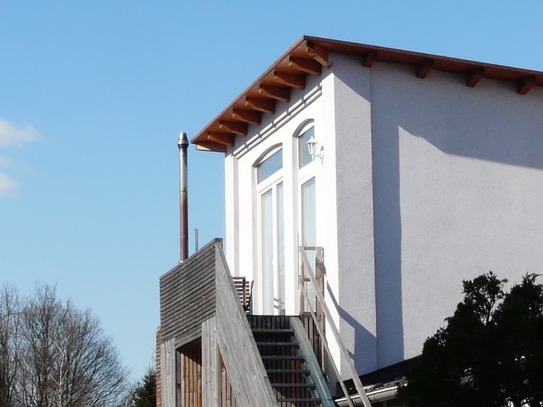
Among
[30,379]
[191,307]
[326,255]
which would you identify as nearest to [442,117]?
[326,255]

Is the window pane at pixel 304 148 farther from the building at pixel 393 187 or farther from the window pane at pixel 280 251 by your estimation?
the window pane at pixel 280 251

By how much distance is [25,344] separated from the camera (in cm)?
4628

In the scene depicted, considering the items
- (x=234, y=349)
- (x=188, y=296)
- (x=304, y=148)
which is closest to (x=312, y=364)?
(x=234, y=349)

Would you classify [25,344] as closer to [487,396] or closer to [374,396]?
[374,396]

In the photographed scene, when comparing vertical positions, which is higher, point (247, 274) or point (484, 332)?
point (247, 274)

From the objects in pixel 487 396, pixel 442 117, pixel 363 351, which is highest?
pixel 442 117

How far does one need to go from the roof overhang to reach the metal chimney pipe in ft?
A: 11.6

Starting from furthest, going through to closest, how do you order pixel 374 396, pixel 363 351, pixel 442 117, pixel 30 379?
pixel 30 379 < pixel 442 117 < pixel 363 351 < pixel 374 396

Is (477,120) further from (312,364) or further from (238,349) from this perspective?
(238,349)

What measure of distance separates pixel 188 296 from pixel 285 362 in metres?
2.51

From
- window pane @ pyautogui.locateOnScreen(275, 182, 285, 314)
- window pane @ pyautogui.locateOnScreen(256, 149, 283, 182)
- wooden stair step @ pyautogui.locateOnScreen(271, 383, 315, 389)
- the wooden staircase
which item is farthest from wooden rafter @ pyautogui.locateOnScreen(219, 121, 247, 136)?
wooden stair step @ pyautogui.locateOnScreen(271, 383, 315, 389)

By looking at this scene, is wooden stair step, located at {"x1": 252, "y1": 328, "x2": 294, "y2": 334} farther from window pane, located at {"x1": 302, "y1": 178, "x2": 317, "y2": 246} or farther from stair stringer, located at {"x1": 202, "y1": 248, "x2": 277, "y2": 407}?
window pane, located at {"x1": 302, "y1": 178, "x2": 317, "y2": 246}

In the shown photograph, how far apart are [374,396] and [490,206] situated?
422 centimetres

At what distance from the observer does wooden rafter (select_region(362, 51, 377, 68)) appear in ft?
54.4
